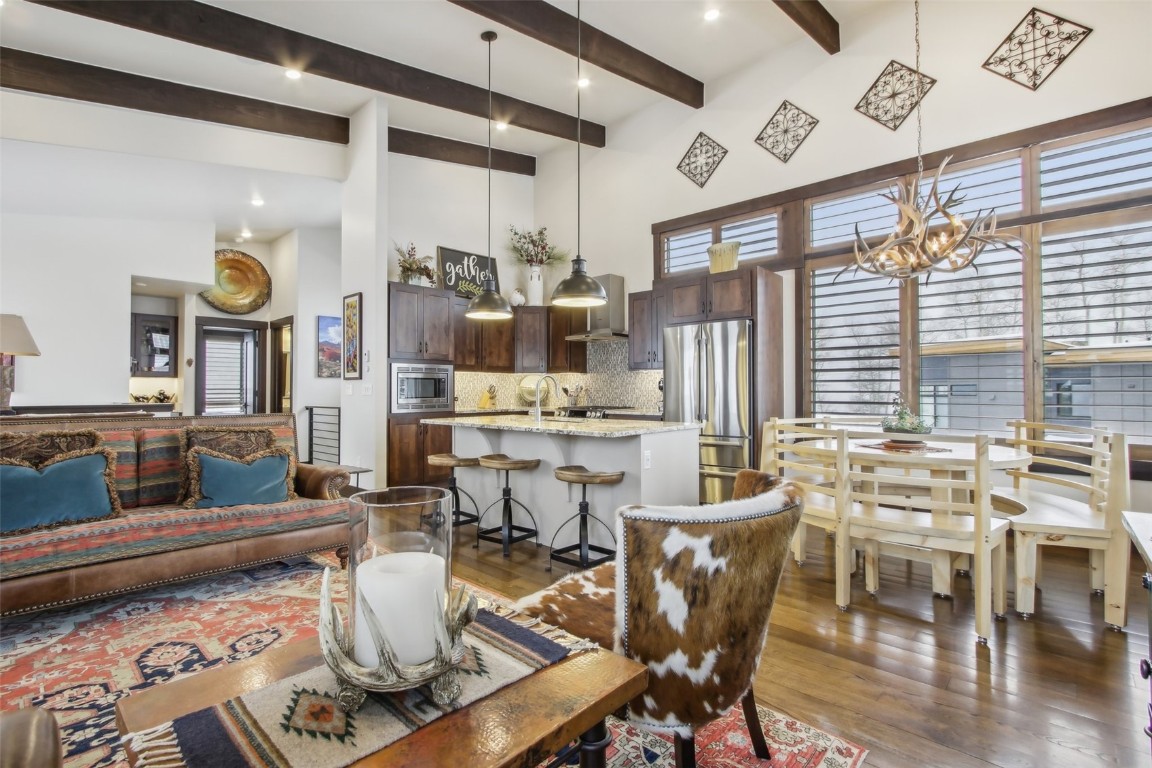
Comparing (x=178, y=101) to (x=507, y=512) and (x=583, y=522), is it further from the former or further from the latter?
(x=583, y=522)

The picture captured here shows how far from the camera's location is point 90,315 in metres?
6.53

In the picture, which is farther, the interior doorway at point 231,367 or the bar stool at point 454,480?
the interior doorway at point 231,367

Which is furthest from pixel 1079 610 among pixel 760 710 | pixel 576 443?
pixel 576 443

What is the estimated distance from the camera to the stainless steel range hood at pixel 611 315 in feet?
20.9

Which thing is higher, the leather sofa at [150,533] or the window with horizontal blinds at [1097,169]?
the window with horizontal blinds at [1097,169]

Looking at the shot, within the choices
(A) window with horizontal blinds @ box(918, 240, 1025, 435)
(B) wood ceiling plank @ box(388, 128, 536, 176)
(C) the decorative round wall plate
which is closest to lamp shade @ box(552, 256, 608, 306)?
(A) window with horizontal blinds @ box(918, 240, 1025, 435)

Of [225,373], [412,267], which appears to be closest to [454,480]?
[412,267]

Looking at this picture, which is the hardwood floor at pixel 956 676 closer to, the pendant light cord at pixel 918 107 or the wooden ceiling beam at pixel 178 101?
the pendant light cord at pixel 918 107

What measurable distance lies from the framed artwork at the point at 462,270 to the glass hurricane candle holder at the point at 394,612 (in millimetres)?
5842

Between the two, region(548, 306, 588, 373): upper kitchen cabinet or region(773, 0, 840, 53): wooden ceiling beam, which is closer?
region(773, 0, 840, 53): wooden ceiling beam

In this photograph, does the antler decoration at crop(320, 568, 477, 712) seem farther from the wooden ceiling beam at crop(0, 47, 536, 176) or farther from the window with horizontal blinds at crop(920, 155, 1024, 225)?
the wooden ceiling beam at crop(0, 47, 536, 176)

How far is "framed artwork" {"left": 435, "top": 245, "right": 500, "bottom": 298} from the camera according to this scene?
6680mm

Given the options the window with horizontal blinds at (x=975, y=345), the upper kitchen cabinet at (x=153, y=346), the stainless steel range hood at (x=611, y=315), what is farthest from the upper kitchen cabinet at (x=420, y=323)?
the upper kitchen cabinet at (x=153, y=346)

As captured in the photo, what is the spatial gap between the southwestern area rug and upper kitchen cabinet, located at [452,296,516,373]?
338cm
